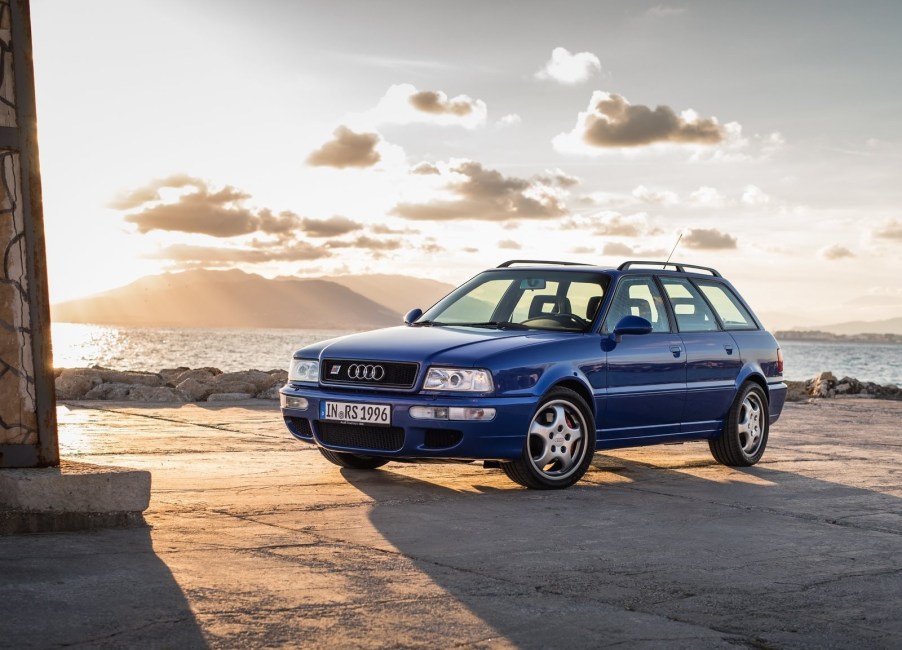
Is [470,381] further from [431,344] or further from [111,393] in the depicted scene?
[111,393]

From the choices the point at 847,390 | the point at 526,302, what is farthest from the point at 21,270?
the point at 847,390

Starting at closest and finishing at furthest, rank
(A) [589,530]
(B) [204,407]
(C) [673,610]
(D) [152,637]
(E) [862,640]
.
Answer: (D) [152,637], (E) [862,640], (C) [673,610], (A) [589,530], (B) [204,407]

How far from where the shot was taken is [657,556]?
6.02 metres

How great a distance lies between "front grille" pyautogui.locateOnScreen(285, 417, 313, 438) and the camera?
8.56 metres

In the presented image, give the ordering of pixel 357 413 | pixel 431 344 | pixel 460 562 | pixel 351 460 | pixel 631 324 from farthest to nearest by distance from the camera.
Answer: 1. pixel 351 460
2. pixel 631 324
3. pixel 431 344
4. pixel 357 413
5. pixel 460 562

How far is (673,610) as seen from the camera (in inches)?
191

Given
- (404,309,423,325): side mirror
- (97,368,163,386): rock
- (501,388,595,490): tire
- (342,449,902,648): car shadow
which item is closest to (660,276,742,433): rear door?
(342,449,902,648): car shadow

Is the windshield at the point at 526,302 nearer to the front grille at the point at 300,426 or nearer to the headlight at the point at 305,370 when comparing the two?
the headlight at the point at 305,370

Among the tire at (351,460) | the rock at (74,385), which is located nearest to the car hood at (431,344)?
the tire at (351,460)

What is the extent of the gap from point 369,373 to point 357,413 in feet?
0.98

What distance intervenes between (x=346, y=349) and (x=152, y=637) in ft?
14.2

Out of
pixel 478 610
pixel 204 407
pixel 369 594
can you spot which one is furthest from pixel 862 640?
pixel 204 407

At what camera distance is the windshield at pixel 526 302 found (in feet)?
30.0

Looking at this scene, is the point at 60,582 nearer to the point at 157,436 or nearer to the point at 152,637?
the point at 152,637
